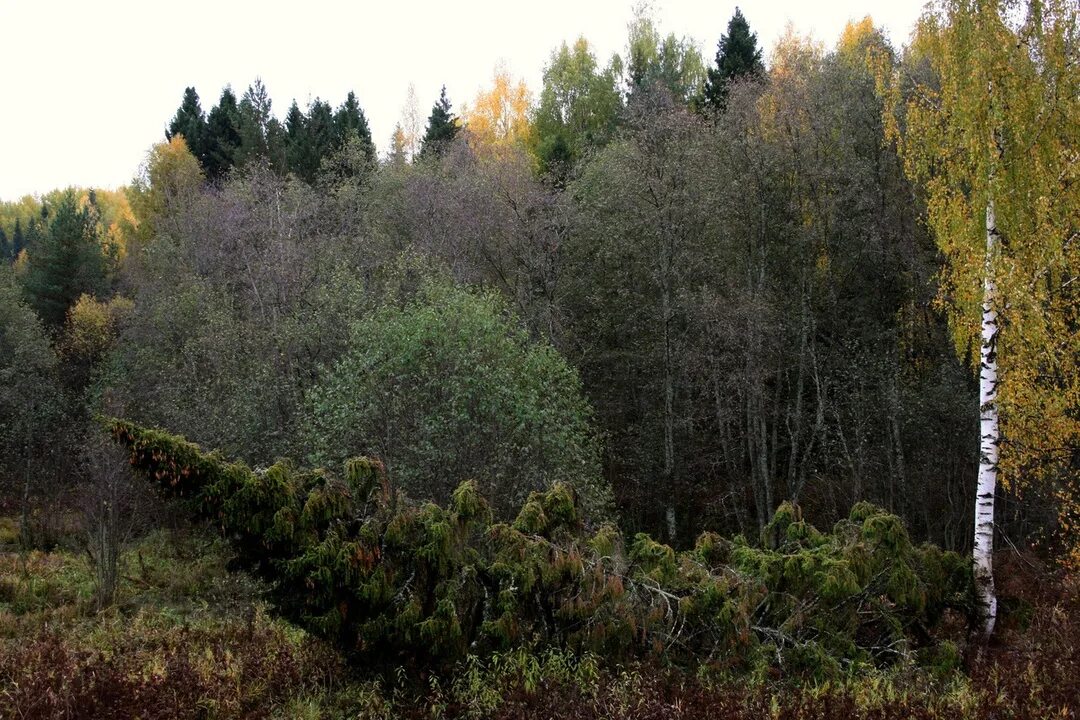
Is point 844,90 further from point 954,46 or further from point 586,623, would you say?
point 586,623

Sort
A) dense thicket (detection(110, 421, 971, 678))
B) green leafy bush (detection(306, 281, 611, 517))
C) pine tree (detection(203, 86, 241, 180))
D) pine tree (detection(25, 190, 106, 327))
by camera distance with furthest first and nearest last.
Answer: pine tree (detection(203, 86, 241, 180))
pine tree (detection(25, 190, 106, 327))
green leafy bush (detection(306, 281, 611, 517))
dense thicket (detection(110, 421, 971, 678))

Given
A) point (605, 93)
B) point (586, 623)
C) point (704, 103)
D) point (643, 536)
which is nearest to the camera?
point (586, 623)

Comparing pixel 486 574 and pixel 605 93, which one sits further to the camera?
pixel 605 93

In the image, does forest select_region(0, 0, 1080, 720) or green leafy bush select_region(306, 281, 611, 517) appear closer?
forest select_region(0, 0, 1080, 720)

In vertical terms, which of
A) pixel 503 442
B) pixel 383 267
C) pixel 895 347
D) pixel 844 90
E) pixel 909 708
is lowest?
pixel 909 708

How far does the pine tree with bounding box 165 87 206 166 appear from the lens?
130ft

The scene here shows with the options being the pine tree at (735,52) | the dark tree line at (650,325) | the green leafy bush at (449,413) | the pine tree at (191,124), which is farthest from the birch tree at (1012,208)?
the pine tree at (191,124)

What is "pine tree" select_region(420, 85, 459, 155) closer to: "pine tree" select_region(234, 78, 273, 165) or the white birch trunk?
"pine tree" select_region(234, 78, 273, 165)

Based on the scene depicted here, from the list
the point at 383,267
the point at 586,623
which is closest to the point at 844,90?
the point at 383,267

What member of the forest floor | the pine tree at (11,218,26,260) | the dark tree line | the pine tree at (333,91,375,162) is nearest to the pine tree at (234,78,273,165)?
the pine tree at (333,91,375,162)

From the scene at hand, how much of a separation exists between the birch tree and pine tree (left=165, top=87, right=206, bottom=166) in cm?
3719

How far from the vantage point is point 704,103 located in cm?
2658

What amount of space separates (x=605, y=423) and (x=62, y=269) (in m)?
23.1

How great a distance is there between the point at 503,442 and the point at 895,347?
32.2ft
